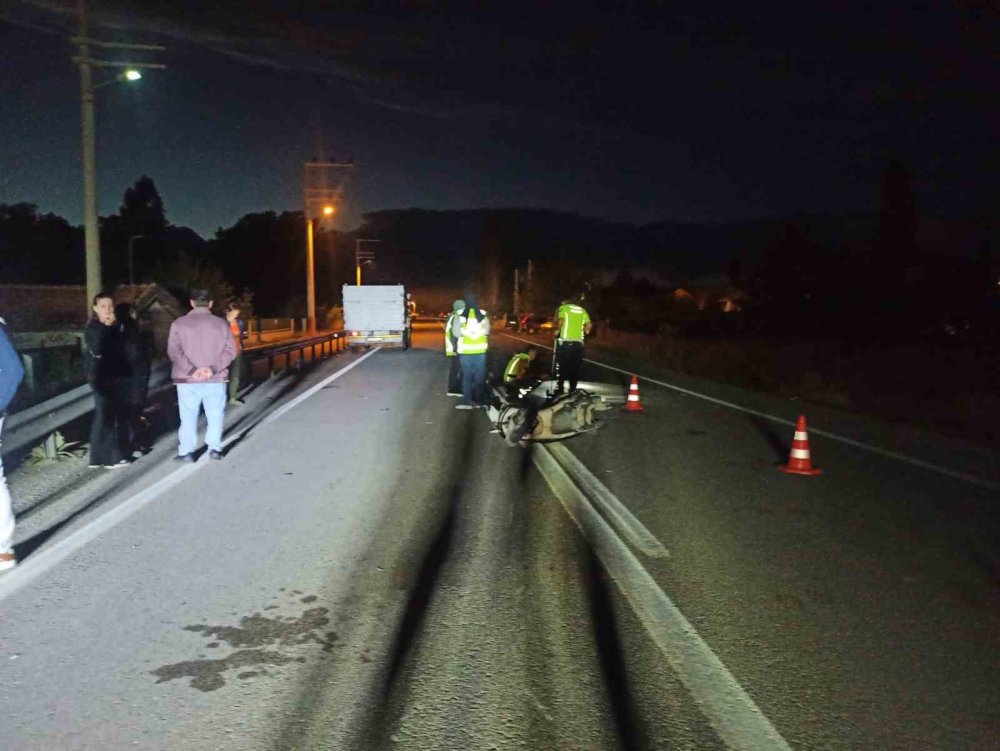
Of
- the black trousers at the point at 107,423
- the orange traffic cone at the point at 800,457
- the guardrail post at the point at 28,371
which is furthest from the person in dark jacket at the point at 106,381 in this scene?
the orange traffic cone at the point at 800,457

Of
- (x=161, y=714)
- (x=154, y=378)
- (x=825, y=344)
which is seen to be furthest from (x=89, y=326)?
(x=825, y=344)

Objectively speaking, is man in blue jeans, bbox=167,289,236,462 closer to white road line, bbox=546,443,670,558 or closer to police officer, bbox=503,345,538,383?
white road line, bbox=546,443,670,558

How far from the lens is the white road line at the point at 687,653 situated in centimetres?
422

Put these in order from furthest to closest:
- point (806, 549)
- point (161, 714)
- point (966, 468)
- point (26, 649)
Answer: point (966, 468), point (806, 549), point (26, 649), point (161, 714)

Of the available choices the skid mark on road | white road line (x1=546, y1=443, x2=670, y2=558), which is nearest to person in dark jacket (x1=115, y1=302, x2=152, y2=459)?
white road line (x1=546, y1=443, x2=670, y2=558)

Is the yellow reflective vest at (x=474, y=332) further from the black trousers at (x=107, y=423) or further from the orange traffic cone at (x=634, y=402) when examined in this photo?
the black trousers at (x=107, y=423)

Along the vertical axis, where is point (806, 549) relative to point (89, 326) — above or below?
below

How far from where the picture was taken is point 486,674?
4816 mm

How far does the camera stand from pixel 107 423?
10.5 meters

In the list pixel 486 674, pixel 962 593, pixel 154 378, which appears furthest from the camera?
pixel 154 378

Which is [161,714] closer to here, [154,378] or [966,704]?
[966,704]

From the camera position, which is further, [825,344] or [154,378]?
[825,344]

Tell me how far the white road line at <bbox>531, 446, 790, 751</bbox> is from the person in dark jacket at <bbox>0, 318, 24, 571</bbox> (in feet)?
13.3

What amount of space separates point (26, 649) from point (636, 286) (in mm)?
128025
